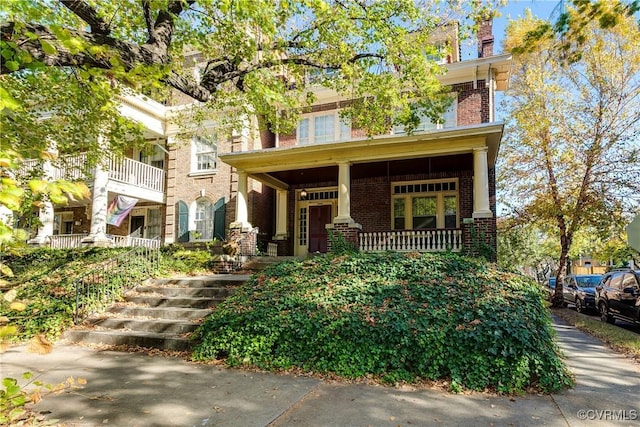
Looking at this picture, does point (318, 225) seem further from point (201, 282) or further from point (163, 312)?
point (163, 312)

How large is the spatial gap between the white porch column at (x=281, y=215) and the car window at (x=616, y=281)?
11.3 metres

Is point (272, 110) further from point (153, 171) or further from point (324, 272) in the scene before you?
point (153, 171)

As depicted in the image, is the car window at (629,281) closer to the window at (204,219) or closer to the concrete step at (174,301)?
the concrete step at (174,301)

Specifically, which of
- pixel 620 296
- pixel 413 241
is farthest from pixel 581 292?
pixel 413 241

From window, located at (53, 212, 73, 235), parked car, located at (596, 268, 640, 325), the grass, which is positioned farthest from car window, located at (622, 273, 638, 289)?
window, located at (53, 212, 73, 235)

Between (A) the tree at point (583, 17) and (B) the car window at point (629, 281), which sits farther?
(B) the car window at point (629, 281)

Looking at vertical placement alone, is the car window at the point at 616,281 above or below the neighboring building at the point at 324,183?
below

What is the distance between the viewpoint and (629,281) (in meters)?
11.0

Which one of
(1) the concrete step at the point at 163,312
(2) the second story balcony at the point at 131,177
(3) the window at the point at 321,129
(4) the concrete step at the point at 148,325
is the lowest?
(4) the concrete step at the point at 148,325

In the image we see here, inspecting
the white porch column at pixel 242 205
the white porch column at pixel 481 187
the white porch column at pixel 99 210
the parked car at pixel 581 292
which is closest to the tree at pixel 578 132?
the parked car at pixel 581 292

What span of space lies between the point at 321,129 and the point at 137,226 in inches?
392

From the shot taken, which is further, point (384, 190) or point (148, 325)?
point (384, 190)

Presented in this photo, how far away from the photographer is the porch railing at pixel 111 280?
8.48 metres

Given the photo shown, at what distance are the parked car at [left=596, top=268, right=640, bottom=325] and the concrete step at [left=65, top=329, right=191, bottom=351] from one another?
36.8 ft
